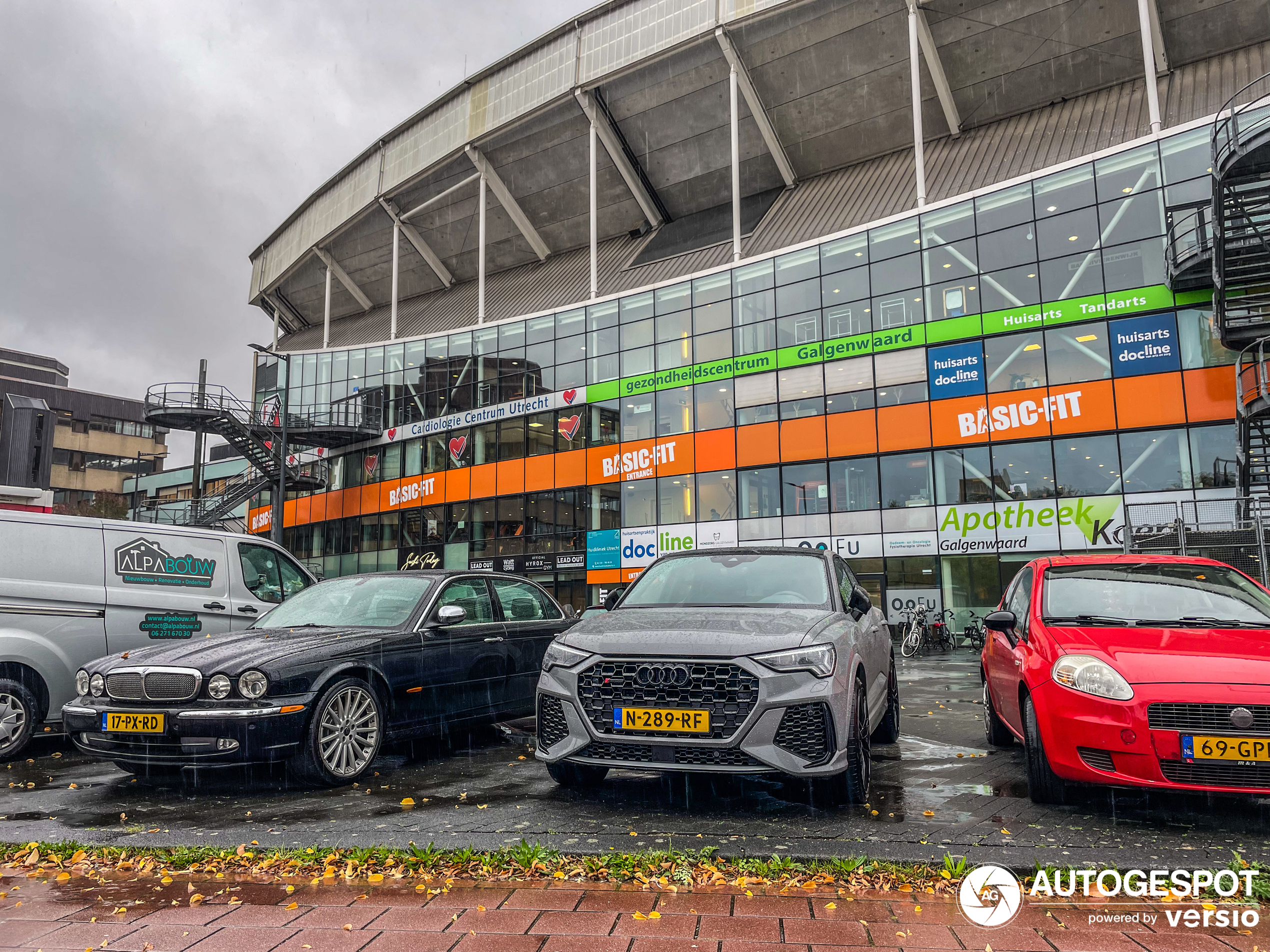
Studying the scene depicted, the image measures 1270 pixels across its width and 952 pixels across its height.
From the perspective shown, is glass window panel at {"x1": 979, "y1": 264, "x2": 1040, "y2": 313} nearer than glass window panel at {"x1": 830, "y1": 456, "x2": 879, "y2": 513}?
Yes

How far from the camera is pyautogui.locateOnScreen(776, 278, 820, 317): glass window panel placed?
2653 cm

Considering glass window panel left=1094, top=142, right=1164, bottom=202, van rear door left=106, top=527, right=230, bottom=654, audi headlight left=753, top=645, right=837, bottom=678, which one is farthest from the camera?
glass window panel left=1094, top=142, right=1164, bottom=202

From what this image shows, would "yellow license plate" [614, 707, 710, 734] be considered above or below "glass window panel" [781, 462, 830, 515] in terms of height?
below

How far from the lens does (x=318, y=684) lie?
18.0ft

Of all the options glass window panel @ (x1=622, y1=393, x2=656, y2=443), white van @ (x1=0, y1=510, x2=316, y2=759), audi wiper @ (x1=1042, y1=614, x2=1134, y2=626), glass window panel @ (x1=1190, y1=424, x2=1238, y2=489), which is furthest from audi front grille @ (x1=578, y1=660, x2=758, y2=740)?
→ glass window panel @ (x1=622, y1=393, x2=656, y2=443)

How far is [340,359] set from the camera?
40.2 metres

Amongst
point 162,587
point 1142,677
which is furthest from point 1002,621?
point 162,587

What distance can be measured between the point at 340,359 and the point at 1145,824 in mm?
40391

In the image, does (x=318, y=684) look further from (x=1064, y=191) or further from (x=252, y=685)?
(x=1064, y=191)

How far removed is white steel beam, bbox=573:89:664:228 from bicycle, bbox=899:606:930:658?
19.7 m

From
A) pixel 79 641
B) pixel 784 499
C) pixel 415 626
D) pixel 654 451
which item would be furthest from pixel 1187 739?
pixel 654 451

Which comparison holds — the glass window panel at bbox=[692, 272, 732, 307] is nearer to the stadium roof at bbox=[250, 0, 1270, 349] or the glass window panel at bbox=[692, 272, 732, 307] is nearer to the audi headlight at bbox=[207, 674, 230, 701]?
the stadium roof at bbox=[250, 0, 1270, 349]

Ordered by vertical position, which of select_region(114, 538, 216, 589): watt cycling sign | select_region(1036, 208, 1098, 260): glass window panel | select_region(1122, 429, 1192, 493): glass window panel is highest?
select_region(1036, 208, 1098, 260): glass window panel

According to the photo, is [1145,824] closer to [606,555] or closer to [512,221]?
[606,555]
